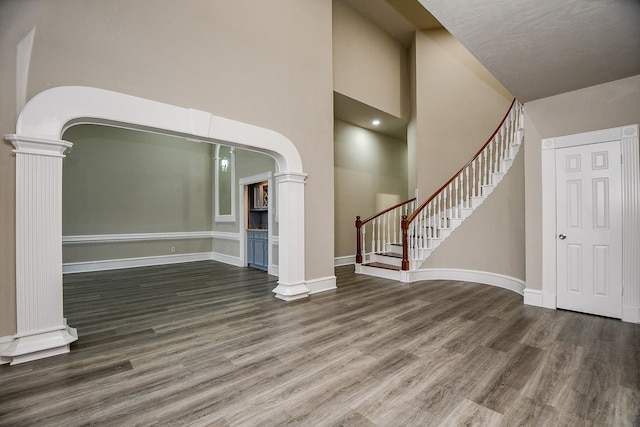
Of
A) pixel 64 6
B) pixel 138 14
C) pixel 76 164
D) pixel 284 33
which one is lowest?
pixel 76 164

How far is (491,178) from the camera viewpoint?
5.05m

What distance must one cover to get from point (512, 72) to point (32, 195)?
5.00 metres

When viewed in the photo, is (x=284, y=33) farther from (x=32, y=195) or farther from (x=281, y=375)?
(x=281, y=375)

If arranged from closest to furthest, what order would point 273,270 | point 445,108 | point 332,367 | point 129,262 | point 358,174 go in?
point 332,367 < point 273,270 < point 445,108 < point 129,262 < point 358,174

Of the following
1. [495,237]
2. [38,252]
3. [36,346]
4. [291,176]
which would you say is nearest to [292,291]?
[291,176]

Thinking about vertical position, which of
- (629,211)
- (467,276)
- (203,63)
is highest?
(203,63)

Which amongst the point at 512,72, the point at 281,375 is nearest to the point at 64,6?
the point at 281,375

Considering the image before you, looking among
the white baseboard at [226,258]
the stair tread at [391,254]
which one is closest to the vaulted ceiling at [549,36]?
the stair tread at [391,254]

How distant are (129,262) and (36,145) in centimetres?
533

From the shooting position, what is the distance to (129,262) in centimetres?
711

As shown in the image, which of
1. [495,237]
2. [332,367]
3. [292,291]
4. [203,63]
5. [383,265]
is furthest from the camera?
[383,265]

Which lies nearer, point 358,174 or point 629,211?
point 629,211

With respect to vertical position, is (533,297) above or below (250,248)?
below

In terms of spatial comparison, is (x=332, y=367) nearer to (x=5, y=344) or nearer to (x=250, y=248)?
→ (x=5, y=344)
